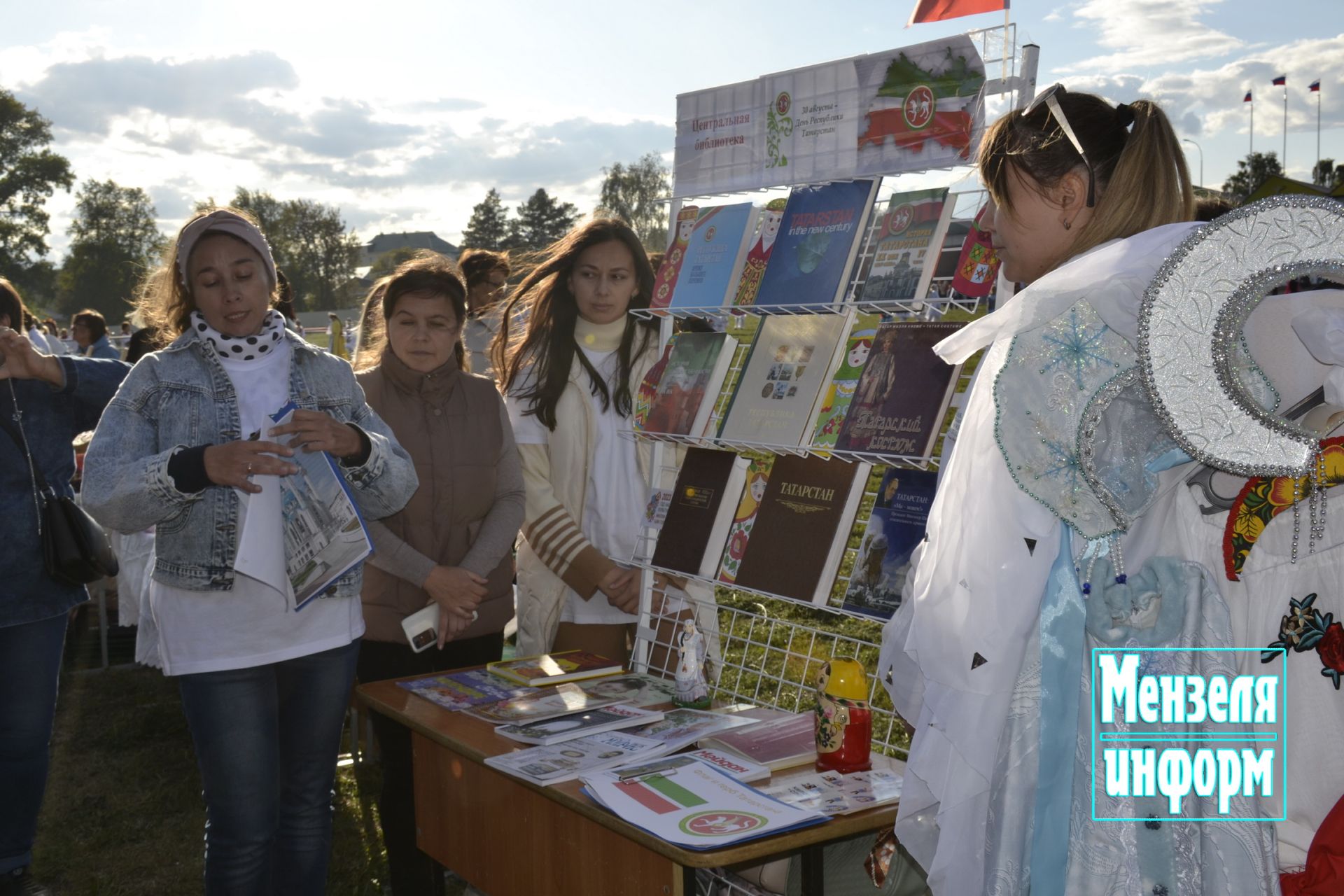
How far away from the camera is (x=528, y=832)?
238 cm

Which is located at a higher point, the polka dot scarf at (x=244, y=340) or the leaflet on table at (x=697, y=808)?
the polka dot scarf at (x=244, y=340)

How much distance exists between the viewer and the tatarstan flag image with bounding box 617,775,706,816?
75.9 inches

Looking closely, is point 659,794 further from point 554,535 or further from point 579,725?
point 554,535

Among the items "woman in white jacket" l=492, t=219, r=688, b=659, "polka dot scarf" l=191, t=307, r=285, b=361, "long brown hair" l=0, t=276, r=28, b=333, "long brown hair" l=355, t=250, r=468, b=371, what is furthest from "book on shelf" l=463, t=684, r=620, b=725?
"long brown hair" l=0, t=276, r=28, b=333

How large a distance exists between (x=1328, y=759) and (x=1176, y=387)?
496 mm

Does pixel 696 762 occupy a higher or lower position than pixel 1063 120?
lower

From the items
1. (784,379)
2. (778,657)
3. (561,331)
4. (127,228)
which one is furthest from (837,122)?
(127,228)

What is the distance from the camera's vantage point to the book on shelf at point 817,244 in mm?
2348

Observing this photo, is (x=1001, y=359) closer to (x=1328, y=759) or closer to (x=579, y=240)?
(x=1328, y=759)

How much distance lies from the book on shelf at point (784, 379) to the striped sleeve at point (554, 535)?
0.74 meters

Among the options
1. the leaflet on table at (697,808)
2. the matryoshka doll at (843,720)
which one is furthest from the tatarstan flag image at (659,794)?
the matryoshka doll at (843,720)

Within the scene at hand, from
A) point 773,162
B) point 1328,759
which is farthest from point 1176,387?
point 773,162

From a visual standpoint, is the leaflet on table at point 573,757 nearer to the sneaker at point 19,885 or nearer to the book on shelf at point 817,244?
the book on shelf at point 817,244

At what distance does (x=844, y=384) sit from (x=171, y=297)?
5.13 feet
